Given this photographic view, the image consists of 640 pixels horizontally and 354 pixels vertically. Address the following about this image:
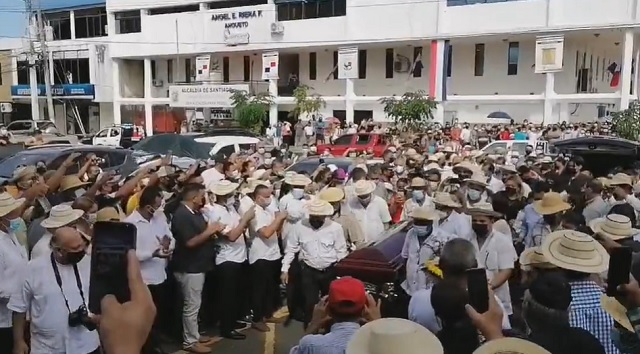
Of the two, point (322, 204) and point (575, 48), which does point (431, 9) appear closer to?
point (575, 48)

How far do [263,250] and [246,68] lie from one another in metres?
34.8

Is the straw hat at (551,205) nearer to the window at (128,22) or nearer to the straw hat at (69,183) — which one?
the straw hat at (69,183)

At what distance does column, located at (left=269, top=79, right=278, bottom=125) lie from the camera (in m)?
36.8

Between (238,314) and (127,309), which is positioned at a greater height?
(127,309)

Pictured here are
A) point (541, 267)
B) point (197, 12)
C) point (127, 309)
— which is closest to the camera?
point (127, 309)

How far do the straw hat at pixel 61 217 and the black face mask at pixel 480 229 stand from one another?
134 inches

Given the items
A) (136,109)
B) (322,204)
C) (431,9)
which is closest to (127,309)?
(322,204)

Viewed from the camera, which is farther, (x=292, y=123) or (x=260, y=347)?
(x=292, y=123)

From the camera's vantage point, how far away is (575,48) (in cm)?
3094

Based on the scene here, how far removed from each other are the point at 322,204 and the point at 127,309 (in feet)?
13.4

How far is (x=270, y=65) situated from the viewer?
37.0m

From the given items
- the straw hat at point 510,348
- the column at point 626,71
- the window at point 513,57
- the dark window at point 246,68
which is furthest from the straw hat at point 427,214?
the dark window at point 246,68

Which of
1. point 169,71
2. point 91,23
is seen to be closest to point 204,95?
point 169,71

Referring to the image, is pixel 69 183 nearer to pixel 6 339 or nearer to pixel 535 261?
pixel 6 339
